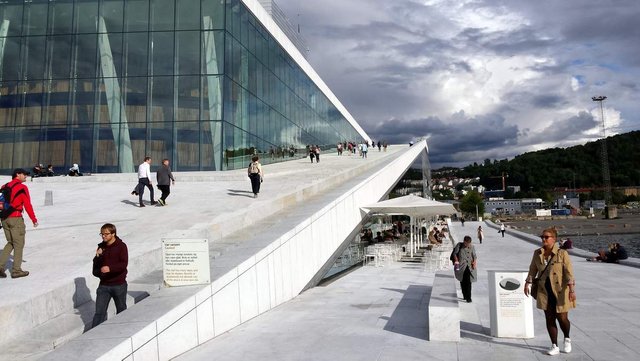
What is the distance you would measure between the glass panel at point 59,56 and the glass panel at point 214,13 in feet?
24.3

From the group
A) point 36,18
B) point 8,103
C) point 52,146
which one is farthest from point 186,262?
point 36,18

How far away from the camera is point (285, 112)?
121ft

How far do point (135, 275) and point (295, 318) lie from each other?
248 centimetres

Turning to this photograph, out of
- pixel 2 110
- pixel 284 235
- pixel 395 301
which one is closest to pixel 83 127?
pixel 2 110

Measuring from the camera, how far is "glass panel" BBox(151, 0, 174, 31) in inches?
1032

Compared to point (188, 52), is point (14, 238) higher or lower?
lower

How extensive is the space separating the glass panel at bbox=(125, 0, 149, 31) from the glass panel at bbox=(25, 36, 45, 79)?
4790 millimetres

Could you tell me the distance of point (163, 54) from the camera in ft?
85.6

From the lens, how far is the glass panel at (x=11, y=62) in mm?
26859

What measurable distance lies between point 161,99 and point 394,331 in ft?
72.6

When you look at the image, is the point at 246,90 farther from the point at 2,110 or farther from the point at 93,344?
the point at 93,344

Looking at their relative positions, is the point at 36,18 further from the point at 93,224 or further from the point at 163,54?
the point at 93,224

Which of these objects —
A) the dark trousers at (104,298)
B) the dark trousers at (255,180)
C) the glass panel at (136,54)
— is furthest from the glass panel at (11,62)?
the dark trousers at (104,298)

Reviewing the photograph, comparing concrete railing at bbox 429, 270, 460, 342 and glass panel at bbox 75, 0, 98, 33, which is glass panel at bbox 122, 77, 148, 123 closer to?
glass panel at bbox 75, 0, 98, 33
